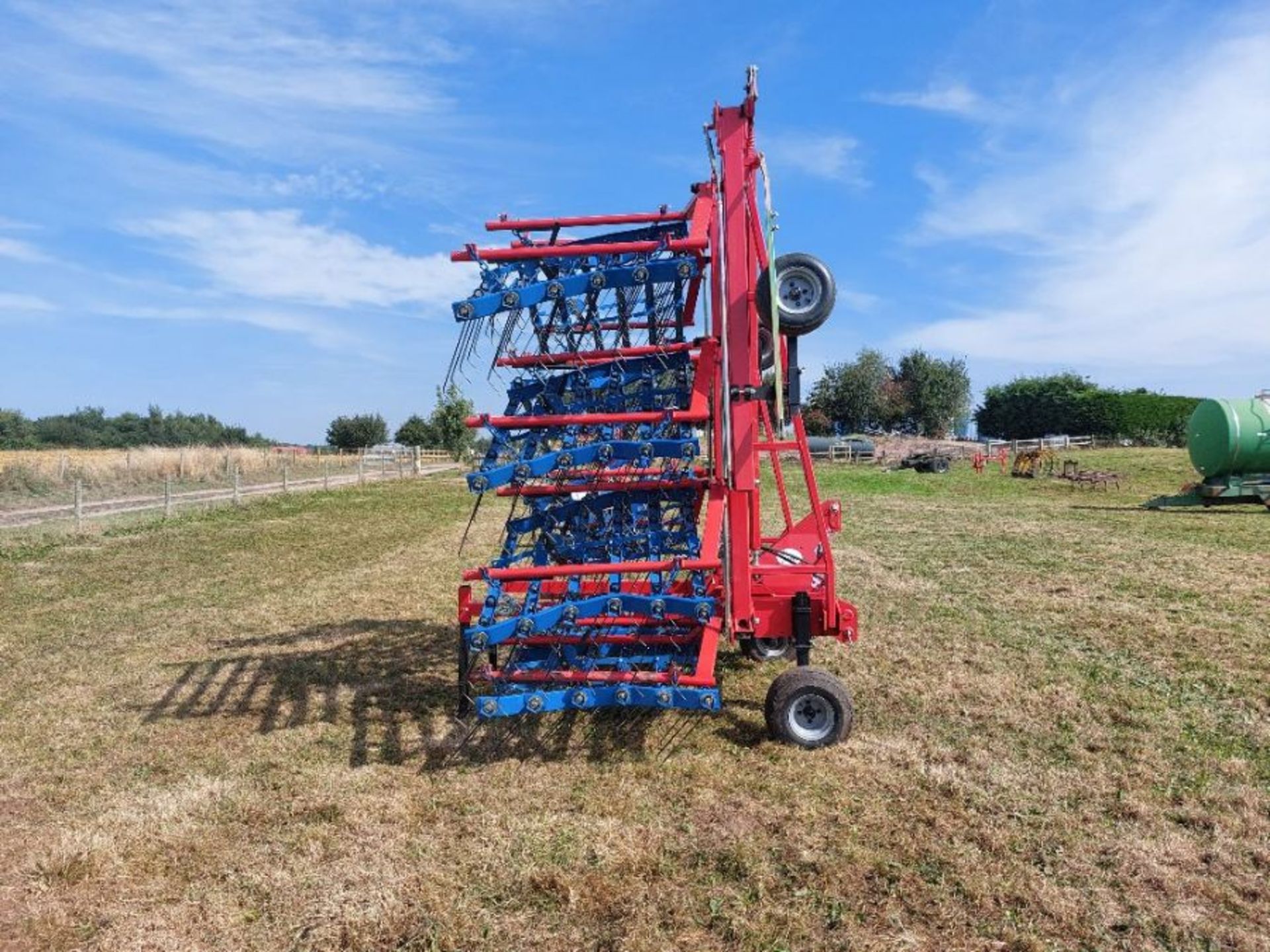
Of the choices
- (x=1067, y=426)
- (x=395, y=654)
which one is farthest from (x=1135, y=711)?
(x=1067, y=426)

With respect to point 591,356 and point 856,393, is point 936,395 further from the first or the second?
point 591,356

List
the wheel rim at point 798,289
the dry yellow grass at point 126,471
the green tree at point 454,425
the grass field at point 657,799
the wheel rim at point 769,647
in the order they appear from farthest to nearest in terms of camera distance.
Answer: the green tree at point 454,425 → the dry yellow grass at point 126,471 → the wheel rim at point 769,647 → the wheel rim at point 798,289 → the grass field at point 657,799

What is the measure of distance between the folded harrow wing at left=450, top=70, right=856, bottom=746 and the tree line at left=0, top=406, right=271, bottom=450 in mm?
73598

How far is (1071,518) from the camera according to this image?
775 inches

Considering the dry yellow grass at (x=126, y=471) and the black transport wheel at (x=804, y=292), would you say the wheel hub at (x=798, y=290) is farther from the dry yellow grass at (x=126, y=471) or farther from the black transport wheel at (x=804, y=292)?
the dry yellow grass at (x=126, y=471)

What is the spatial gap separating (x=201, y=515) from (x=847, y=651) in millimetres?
20498

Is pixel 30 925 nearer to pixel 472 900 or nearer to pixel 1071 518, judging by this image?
pixel 472 900

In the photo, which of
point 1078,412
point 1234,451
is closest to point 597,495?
point 1234,451

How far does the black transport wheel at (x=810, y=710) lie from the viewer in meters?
5.78

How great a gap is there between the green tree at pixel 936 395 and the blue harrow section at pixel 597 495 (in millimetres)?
71191

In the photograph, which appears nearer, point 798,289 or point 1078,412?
point 798,289

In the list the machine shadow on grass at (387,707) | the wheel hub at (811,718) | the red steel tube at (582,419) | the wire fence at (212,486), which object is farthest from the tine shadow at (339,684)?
the wire fence at (212,486)

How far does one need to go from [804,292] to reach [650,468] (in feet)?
5.59

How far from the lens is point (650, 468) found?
21.4ft
